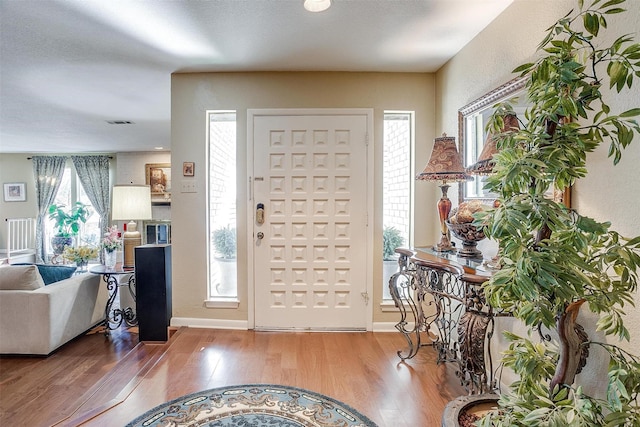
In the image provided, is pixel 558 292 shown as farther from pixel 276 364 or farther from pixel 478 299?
pixel 276 364

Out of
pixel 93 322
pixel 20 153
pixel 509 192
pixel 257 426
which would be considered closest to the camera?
pixel 509 192

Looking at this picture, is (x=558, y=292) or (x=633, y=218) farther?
(x=633, y=218)

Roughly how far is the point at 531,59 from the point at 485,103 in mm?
408

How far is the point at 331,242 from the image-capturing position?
2.96 m

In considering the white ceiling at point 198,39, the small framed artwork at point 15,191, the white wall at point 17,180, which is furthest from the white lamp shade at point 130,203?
the small framed artwork at point 15,191

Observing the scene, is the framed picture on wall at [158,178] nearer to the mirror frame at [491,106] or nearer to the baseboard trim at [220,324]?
the baseboard trim at [220,324]

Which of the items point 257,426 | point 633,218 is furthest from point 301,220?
point 633,218

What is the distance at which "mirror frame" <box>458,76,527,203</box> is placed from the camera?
1804 mm

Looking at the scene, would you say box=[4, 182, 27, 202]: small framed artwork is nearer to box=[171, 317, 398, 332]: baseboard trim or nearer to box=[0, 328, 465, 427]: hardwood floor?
box=[0, 328, 465, 427]: hardwood floor

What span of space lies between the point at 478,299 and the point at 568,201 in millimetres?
612

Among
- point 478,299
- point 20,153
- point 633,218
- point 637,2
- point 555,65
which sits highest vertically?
point 20,153

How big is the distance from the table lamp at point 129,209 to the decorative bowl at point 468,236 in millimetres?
2957

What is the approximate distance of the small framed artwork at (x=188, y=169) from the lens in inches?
117

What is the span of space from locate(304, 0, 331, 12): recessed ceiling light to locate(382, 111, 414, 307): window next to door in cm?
126
